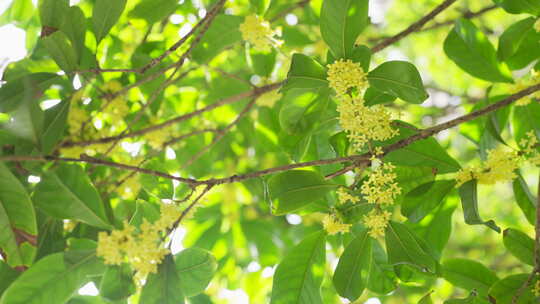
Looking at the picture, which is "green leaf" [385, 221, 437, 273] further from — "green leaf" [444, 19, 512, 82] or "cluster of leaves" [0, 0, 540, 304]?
"green leaf" [444, 19, 512, 82]

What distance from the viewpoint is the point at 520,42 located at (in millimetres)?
1760

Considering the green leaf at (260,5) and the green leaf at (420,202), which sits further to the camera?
the green leaf at (260,5)

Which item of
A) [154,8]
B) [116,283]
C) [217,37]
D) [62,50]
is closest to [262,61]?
[217,37]

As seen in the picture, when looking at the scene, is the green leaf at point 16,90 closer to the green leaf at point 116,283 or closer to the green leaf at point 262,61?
the green leaf at point 116,283

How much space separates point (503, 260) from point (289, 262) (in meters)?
3.29

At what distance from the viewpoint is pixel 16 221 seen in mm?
1394

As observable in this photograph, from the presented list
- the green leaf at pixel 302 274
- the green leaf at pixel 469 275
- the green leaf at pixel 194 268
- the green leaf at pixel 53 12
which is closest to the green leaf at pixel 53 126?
the green leaf at pixel 53 12

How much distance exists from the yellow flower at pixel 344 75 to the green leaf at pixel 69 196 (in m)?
0.71

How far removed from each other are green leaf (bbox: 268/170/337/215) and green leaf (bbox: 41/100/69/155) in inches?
24.6

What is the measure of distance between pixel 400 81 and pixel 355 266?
1.74 feet

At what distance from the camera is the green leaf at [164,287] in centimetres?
136

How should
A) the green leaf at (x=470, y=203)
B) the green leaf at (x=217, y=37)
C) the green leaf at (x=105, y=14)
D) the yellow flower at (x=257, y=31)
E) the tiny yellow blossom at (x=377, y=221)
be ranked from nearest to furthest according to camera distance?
the green leaf at (x=470, y=203), the tiny yellow blossom at (x=377, y=221), the green leaf at (x=105, y=14), the yellow flower at (x=257, y=31), the green leaf at (x=217, y=37)

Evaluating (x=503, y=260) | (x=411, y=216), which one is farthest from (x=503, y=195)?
(x=411, y=216)

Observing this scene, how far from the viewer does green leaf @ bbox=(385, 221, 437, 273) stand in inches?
53.2
